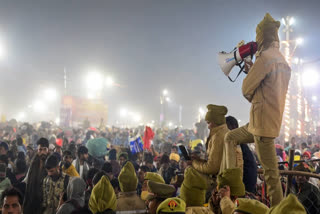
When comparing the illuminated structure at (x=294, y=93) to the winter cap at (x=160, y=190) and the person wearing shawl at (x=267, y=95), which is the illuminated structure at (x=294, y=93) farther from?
the winter cap at (x=160, y=190)

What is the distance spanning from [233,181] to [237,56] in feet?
5.76

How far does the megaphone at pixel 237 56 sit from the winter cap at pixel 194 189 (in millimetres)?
1636

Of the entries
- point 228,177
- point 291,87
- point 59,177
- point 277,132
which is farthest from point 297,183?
point 291,87

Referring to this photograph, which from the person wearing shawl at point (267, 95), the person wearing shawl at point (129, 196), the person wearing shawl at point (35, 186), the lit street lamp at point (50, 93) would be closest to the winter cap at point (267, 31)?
the person wearing shawl at point (267, 95)

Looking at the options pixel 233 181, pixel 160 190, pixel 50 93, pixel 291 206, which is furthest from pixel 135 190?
pixel 50 93

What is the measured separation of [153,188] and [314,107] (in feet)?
320

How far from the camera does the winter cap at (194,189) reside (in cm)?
354

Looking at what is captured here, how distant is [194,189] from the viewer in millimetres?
3590

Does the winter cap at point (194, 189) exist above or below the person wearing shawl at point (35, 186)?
above

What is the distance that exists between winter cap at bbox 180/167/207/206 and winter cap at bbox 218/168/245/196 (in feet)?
1.17

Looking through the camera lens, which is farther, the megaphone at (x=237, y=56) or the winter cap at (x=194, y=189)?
the megaphone at (x=237, y=56)

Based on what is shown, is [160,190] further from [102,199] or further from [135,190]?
[102,199]

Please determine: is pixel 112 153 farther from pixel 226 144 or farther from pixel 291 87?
pixel 291 87

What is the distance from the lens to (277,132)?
3562 millimetres
